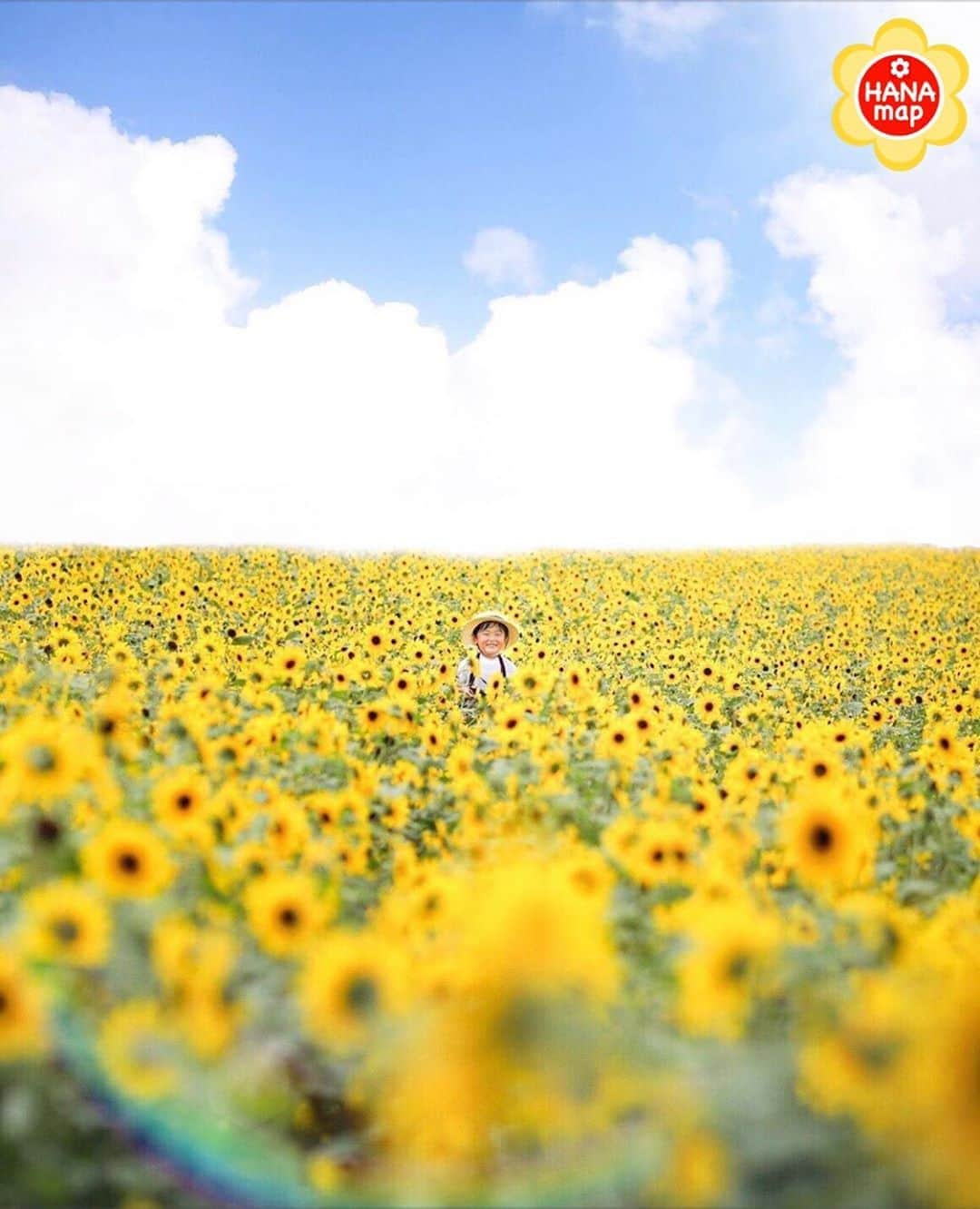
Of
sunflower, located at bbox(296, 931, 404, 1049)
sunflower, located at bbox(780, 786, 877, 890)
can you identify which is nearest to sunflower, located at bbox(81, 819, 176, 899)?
sunflower, located at bbox(296, 931, 404, 1049)

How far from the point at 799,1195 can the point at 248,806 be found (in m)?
2.80

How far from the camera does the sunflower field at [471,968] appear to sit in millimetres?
2066

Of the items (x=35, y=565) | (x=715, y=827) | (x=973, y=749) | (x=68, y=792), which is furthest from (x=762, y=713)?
(x=35, y=565)

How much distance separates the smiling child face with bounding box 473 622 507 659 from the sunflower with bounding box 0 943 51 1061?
836cm

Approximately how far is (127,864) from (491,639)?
7897 millimetres

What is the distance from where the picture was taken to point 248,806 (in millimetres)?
4328

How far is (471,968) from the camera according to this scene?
2.24 meters

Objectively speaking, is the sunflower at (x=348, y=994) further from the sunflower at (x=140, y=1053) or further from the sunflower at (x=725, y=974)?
the sunflower at (x=725, y=974)

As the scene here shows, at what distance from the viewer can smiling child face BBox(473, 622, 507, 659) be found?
35.6 feet

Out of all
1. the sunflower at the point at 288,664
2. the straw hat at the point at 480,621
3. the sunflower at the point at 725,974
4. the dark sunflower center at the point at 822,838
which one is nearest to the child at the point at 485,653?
the straw hat at the point at 480,621

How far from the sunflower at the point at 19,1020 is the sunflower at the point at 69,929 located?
187 millimetres

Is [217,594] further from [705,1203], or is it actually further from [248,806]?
[705,1203]

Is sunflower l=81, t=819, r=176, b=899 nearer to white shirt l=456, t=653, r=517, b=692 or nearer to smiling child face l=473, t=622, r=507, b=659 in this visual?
white shirt l=456, t=653, r=517, b=692

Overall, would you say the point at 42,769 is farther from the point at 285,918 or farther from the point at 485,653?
the point at 485,653
